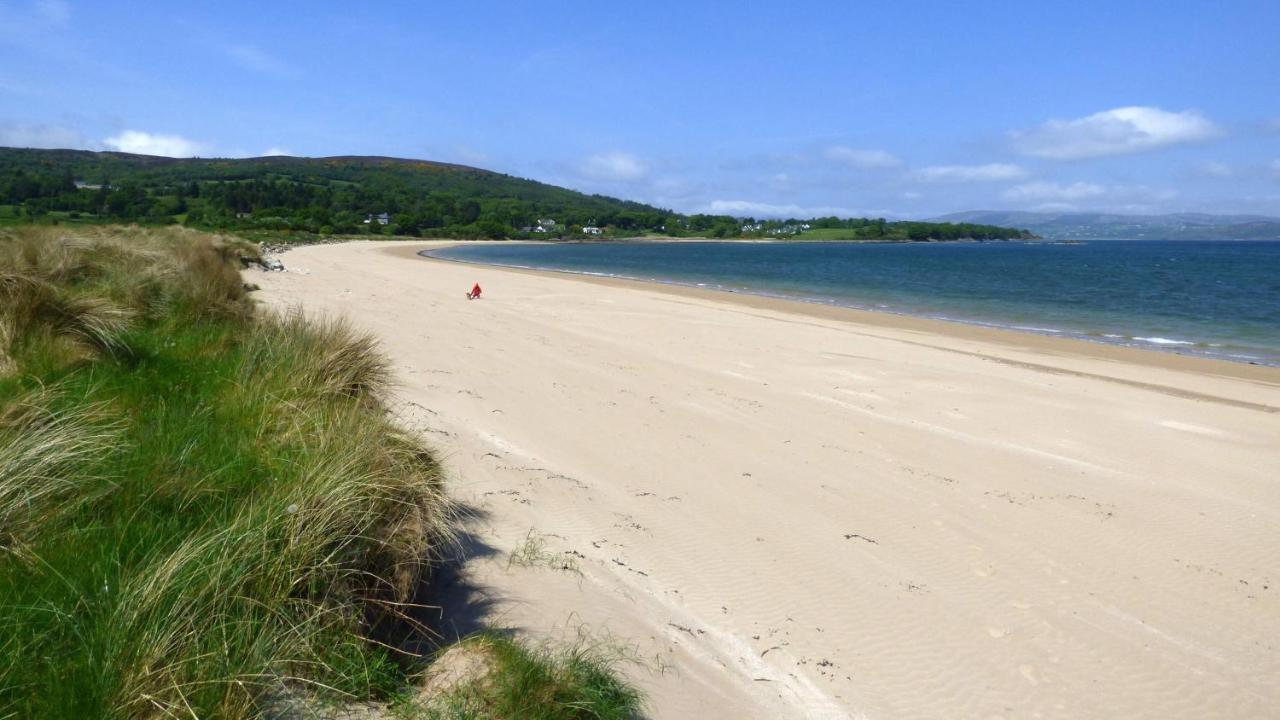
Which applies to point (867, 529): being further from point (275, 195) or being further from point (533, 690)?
point (275, 195)

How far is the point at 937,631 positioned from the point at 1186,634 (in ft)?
5.09

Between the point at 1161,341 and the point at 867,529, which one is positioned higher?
the point at 867,529

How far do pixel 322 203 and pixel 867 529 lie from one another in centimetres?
12222

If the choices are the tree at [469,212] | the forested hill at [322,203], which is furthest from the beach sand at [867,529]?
the tree at [469,212]

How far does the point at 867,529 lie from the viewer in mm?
5781

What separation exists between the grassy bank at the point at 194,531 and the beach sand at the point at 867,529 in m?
0.70

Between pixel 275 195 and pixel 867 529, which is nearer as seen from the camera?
pixel 867 529

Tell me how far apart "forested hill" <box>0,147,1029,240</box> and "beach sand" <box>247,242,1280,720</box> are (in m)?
48.4

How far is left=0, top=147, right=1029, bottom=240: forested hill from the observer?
68.4 m

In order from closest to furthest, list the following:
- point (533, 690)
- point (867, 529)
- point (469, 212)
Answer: point (533, 690) < point (867, 529) < point (469, 212)

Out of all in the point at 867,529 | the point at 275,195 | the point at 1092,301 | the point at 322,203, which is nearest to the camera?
the point at 867,529

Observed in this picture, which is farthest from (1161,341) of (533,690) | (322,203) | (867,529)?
(322,203)

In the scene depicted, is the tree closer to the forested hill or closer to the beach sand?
the forested hill

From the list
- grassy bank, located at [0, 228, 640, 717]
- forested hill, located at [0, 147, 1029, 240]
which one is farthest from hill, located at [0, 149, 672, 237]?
grassy bank, located at [0, 228, 640, 717]
